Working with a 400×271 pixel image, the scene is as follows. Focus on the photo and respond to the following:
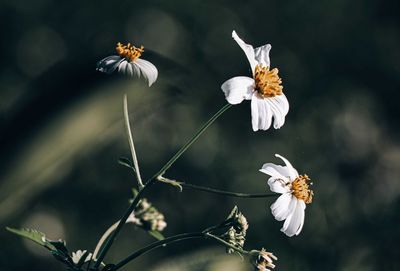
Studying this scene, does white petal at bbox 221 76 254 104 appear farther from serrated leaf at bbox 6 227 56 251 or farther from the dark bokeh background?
the dark bokeh background

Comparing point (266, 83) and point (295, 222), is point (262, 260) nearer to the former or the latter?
point (295, 222)

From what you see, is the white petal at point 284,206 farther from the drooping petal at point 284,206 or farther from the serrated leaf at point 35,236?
the serrated leaf at point 35,236

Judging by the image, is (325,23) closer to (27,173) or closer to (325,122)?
(325,122)

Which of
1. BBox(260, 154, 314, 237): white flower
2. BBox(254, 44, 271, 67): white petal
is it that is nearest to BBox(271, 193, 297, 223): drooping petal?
BBox(260, 154, 314, 237): white flower

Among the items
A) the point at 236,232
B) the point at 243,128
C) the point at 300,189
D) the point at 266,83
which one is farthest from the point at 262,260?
the point at 243,128

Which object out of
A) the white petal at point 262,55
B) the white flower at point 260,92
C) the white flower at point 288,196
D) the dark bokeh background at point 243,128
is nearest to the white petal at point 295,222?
the white flower at point 288,196

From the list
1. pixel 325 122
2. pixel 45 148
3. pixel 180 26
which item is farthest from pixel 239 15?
pixel 45 148
